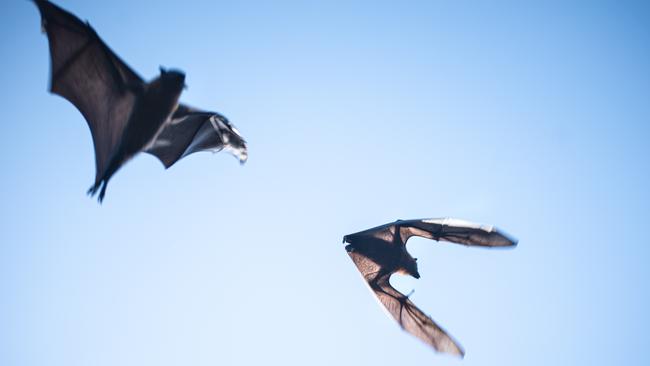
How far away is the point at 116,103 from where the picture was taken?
6.76 meters

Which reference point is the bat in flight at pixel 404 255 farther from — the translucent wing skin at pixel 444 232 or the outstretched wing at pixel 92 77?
the outstretched wing at pixel 92 77

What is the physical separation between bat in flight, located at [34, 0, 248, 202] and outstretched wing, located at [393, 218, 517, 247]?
12.6ft

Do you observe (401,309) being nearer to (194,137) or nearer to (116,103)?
(194,137)

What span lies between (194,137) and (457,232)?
578 cm

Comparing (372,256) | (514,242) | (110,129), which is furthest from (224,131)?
(514,242)

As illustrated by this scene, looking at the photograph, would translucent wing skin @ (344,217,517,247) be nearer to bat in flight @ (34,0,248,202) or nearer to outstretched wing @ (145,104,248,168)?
outstretched wing @ (145,104,248,168)

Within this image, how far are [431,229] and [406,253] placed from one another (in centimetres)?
98

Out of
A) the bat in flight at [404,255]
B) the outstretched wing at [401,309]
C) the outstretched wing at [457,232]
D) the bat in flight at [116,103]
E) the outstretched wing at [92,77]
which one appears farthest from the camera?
the outstretched wing at [401,309]

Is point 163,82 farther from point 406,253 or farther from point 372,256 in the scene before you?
point 406,253

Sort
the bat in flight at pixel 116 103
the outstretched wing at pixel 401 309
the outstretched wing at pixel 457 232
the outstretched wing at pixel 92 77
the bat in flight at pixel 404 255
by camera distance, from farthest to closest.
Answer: the outstretched wing at pixel 401 309
the bat in flight at pixel 404 255
the outstretched wing at pixel 457 232
the outstretched wing at pixel 92 77
the bat in flight at pixel 116 103

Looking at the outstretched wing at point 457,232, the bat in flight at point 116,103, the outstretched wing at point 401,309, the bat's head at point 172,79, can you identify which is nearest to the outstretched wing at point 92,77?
the bat in flight at point 116,103

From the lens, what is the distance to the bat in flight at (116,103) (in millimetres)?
6086

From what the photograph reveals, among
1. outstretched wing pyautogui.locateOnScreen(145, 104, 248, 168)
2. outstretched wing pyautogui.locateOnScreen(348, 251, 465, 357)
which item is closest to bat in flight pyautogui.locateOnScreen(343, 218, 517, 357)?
outstretched wing pyautogui.locateOnScreen(348, 251, 465, 357)

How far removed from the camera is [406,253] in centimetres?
811
